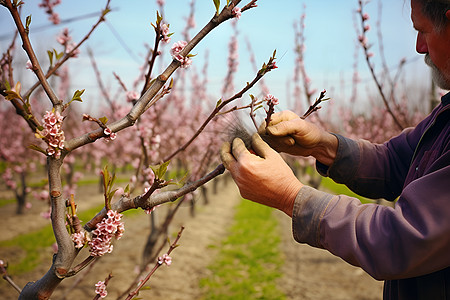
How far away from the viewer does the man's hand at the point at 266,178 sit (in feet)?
4.06

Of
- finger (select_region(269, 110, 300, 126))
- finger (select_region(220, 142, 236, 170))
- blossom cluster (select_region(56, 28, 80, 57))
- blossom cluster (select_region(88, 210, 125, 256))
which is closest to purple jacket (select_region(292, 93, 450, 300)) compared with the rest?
finger (select_region(220, 142, 236, 170))

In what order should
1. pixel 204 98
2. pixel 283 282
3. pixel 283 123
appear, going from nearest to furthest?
pixel 283 123, pixel 283 282, pixel 204 98

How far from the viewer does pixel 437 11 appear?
117 cm

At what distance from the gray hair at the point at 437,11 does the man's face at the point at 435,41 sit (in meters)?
0.01

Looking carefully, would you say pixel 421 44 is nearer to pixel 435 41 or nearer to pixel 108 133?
pixel 435 41

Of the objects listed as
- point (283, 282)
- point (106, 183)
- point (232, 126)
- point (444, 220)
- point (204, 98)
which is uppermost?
point (204, 98)

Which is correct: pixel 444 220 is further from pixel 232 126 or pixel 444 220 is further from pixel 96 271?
pixel 96 271

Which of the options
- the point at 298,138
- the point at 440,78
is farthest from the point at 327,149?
the point at 440,78

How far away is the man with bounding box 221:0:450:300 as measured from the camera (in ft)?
3.41

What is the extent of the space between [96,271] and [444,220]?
5547 millimetres

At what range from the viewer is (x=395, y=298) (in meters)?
1.36

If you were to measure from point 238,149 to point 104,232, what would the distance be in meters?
0.57

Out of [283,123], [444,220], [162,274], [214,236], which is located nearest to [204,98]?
[214,236]

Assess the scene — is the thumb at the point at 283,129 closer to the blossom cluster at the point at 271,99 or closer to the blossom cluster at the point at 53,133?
the blossom cluster at the point at 271,99
